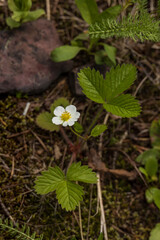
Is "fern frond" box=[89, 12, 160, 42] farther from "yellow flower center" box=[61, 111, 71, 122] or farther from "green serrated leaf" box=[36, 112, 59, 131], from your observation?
"green serrated leaf" box=[36, 112, 59, 131]

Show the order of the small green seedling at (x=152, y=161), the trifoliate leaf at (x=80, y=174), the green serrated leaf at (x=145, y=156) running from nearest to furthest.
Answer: the trifoliate leaf at (x=80, y=174) < the small green seedling at (x=152, y=161) < the green serrated leaf at (x=145, y=156)

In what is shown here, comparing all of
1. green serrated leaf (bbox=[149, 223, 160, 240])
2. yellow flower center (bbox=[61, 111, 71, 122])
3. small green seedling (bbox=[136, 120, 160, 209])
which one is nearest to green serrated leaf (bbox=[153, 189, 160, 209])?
small green seedling (bbox=[136, 120, 160, 209])

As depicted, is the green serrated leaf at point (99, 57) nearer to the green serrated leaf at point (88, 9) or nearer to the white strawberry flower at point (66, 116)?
the green serrated leaf at point (88, 9)

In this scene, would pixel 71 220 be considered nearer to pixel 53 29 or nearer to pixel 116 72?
pixel 116 72

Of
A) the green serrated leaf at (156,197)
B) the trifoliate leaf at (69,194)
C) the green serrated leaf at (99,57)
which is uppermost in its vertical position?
the green serrated leaf at (99,57)

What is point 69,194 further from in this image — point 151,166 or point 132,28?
point 132,28

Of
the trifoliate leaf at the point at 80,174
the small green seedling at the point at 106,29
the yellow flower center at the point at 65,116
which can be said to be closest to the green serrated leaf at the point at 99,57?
the small green seedling at the point at 106,29
